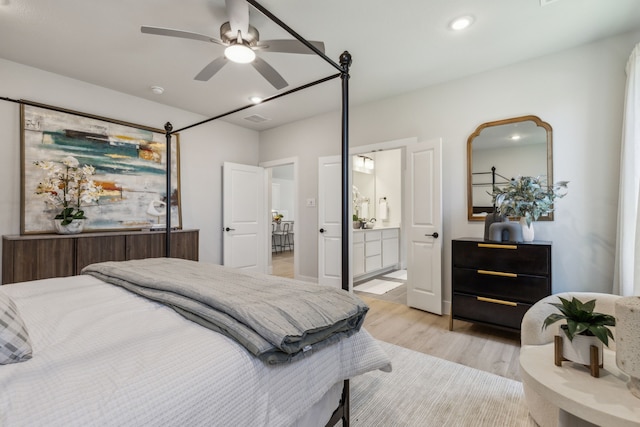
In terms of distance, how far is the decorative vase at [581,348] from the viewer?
111cm

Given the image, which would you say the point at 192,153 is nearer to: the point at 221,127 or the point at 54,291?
the point at 221,127

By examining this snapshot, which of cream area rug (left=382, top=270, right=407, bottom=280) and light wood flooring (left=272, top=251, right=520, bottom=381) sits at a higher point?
light wood flooring (left=272, top=251, right=520, bottom=381)

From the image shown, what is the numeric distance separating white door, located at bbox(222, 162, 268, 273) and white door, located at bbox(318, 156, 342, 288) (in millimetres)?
1216

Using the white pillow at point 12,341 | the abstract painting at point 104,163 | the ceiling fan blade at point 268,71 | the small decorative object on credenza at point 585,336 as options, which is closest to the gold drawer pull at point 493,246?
the small decorative object on credenza at point 585,336

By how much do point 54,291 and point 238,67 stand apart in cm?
251

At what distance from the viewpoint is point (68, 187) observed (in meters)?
3.06

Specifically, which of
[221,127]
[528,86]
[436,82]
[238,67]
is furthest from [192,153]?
[528,86]

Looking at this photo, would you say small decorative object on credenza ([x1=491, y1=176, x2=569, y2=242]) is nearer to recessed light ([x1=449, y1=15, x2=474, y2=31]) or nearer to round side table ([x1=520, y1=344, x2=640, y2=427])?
recessed light ([x1=449, y1=15, x2=474, y2=31])

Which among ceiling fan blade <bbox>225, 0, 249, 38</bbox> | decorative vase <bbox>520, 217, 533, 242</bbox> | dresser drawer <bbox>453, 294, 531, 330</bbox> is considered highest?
ceiling fan blade <bbox>225, 0, 249, 38</bbox>

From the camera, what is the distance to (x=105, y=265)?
1932 millimetres

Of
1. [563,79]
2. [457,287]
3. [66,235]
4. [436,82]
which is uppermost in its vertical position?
[436,82]

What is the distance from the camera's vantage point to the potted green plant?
43.0 inches

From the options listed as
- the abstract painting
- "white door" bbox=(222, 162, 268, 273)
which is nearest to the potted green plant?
the abstract painting

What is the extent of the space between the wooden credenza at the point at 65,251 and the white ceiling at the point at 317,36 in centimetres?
174
